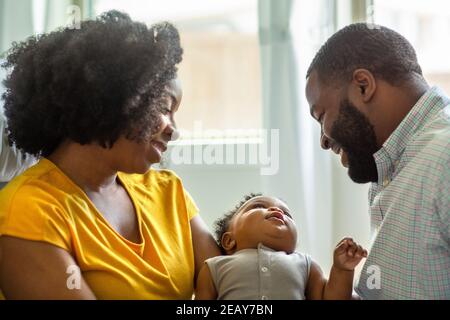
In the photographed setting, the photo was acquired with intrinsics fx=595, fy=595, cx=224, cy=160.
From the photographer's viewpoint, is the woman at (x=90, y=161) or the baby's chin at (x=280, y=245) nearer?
the woman at (x=90, y=161)

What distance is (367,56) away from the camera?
139 centimetres

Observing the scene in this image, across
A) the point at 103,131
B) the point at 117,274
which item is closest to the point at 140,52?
the point at 103,131

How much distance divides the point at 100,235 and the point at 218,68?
1.04m

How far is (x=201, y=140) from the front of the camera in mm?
2135

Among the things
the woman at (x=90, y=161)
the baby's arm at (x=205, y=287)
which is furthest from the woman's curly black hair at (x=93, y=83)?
the baby's arm at (x=205, y=287)

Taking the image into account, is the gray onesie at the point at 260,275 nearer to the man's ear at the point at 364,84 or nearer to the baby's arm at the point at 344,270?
the baby's arm at the point at 344,270

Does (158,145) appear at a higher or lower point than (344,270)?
higher

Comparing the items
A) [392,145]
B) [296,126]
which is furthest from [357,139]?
[296,126]

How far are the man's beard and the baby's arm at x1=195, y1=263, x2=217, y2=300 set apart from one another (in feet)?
1.42

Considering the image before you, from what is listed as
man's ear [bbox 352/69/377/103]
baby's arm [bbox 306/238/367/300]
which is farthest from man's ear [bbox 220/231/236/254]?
man's ear [bbox 352/69/377/103]

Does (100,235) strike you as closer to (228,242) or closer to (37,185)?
(37,185)

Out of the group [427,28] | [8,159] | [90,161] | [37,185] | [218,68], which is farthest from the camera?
[218,68]

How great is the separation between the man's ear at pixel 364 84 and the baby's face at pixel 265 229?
0.36 meters

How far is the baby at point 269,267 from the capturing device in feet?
4.36
